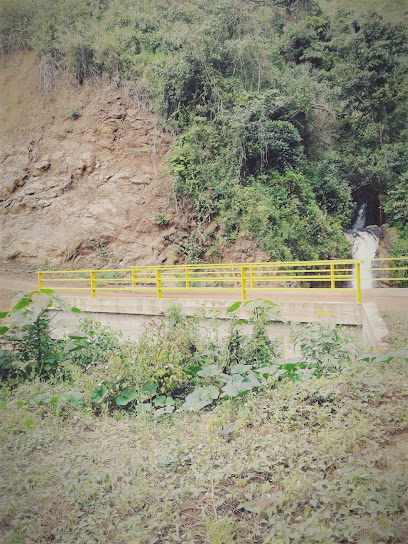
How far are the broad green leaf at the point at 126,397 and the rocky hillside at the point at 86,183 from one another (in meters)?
12.8

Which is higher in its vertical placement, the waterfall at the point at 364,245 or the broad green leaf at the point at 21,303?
the waterfall at the point at 364,245

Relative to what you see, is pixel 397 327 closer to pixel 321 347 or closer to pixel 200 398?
pixel 321 347

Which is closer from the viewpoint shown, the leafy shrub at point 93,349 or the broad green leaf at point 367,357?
A: the broad green leaf at point 367,357

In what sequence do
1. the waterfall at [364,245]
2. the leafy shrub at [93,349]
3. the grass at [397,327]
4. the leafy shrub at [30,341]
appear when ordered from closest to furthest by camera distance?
the grass at [397,327] < the leafy shrub at [30,341] < the leafy shrub at [93,349] < the waterfall at [364,245]

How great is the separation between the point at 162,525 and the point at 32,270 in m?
18.9

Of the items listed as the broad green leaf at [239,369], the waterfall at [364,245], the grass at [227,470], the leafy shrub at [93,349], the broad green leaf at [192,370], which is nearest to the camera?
the grass at [227,470]

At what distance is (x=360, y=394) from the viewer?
4266 millimetres

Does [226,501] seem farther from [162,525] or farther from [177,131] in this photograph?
[177,131]

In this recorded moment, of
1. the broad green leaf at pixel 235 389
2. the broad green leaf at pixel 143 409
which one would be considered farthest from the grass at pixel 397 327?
the broad green leaf at pixel 143 409

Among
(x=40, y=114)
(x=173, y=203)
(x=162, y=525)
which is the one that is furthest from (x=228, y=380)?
(x=40, y=114)

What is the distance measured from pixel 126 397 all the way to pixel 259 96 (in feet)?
55.3

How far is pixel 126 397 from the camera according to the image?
5234 mm

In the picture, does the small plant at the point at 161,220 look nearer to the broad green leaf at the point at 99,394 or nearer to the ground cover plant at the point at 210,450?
the ground cover plant at the point at 210,450

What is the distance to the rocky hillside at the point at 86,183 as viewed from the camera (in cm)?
1975
